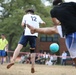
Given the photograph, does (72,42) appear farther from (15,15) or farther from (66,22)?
(15,15)

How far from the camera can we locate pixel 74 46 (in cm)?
527

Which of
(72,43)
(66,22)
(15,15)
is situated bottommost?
(15,15)

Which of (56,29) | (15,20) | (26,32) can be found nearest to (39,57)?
(15,20)

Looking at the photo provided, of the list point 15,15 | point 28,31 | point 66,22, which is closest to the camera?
point 66,22

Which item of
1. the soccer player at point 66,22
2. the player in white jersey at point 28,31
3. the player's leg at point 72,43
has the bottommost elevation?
the player in white jersey at point 28,31

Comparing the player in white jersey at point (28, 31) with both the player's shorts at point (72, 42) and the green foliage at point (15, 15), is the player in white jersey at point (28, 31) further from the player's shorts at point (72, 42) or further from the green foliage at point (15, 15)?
the green foliage at point (15, 15)

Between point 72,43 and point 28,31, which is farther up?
point 72,43

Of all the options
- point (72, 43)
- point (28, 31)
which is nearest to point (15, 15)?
point (28, 31)

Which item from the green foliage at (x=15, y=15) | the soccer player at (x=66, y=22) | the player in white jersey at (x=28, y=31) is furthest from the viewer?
the green foliage at (x=15, y=15)

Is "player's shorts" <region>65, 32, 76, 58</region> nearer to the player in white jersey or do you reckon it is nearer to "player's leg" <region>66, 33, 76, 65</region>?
"player's leg" <region>66, 33, 76, 65</region>

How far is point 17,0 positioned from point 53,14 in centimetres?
3209

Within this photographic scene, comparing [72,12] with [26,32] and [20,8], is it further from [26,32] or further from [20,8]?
[20,8]

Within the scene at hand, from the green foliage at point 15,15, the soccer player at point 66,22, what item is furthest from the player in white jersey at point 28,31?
the green foliage at point 15,15

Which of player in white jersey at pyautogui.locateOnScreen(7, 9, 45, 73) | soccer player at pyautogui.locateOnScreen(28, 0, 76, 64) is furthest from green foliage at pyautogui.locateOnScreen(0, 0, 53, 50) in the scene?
soccer player at pyautogui.locateOnScreen(28, 0, 76, 64)
